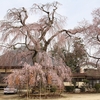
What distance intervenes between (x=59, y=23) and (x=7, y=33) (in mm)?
5065

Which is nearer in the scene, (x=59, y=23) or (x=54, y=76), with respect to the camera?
(x=54, y=76)

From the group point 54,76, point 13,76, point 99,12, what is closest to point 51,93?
point 54,76

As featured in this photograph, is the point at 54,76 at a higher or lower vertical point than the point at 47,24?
lower

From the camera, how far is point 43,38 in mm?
20094

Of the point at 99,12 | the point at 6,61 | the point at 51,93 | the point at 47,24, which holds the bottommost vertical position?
the point at 51,93

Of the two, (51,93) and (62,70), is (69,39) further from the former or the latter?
(51,93)

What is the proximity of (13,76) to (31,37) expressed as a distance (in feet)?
12.1

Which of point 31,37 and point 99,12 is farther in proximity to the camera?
point 99,12

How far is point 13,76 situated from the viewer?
1794 cm

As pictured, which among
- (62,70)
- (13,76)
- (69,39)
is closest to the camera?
(13,76)

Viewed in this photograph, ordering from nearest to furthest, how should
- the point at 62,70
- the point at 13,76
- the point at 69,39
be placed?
the point at 13,76 < the point at 62,70 < the point at 69,39

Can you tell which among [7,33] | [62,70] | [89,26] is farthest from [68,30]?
[7,33]

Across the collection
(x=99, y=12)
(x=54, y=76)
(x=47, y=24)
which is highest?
(x=99, y=12)

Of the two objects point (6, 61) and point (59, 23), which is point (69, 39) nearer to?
point (59, 23)
